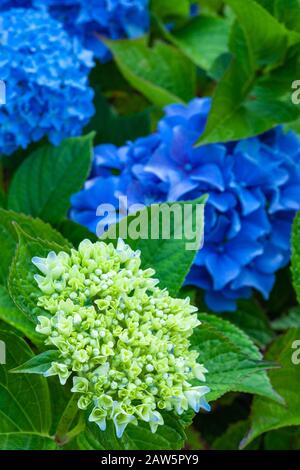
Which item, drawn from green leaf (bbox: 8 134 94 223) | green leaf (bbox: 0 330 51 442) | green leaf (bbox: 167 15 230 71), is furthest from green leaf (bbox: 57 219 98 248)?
green leaf (bbox: 167 15 230 71)

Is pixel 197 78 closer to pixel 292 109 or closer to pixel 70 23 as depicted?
pixel 70 23

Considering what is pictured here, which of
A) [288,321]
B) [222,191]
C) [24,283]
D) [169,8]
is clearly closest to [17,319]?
[24,283]

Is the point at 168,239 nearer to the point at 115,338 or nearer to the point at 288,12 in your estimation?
the point at 115,338

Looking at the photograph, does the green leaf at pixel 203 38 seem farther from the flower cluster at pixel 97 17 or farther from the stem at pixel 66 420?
the stem at pixel 66 420

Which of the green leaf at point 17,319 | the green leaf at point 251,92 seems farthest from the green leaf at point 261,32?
the green leaf at point 17,319

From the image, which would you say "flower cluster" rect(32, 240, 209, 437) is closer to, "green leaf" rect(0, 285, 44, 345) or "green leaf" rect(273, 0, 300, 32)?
"green leaf" rect(0, 285, 44, 345)

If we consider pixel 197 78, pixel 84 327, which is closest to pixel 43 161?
pixel 197 78
